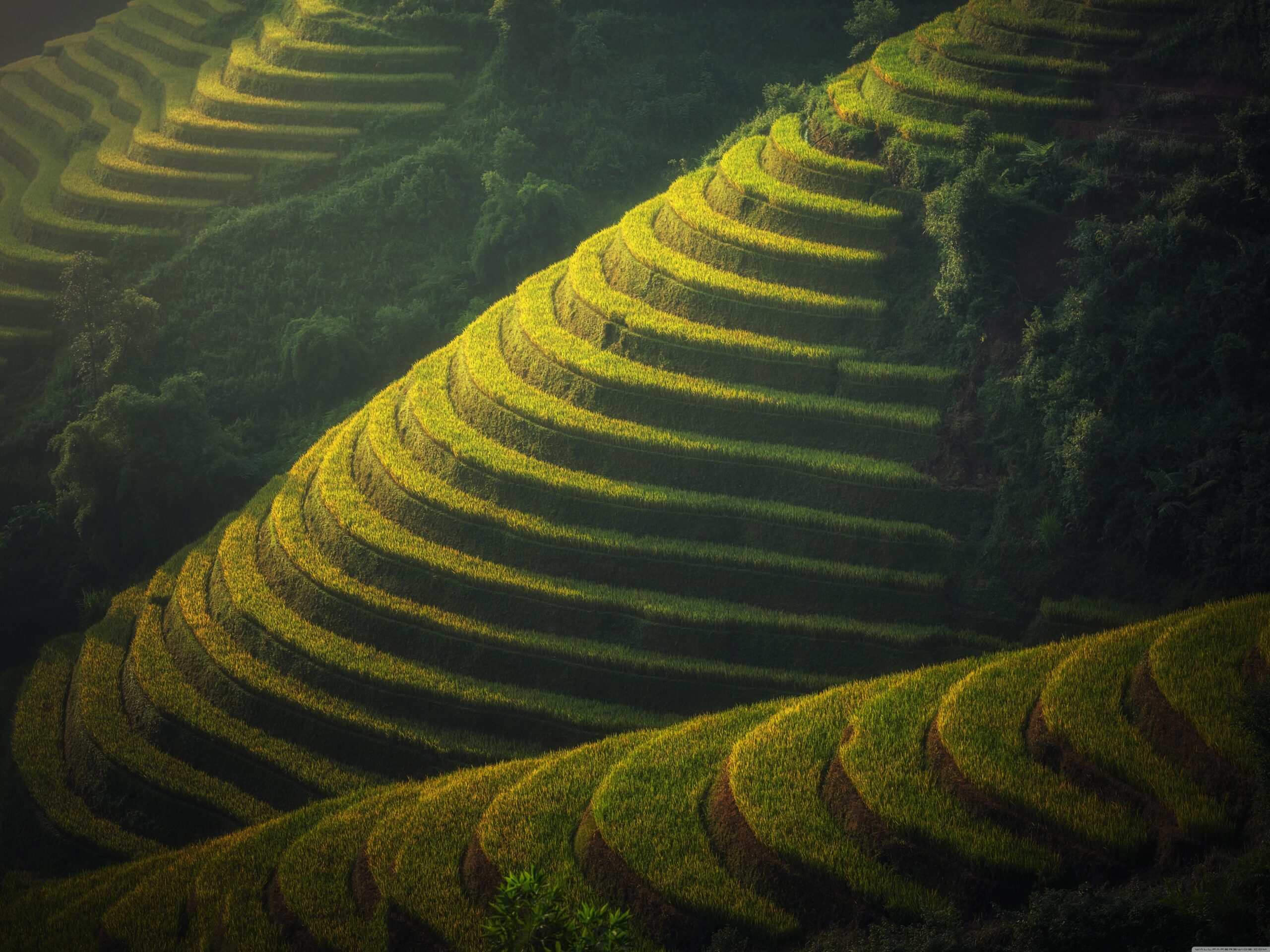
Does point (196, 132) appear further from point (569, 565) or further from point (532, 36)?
point (569, 565)

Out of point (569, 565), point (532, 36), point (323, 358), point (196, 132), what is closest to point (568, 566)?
point (569, 565)

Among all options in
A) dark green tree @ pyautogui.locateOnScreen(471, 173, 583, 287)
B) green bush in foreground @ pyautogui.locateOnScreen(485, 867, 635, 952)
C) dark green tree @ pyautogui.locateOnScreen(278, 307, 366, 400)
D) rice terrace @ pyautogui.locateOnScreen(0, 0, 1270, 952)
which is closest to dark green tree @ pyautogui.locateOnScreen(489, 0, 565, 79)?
dark green tree @ pyautogui.locateOnScreen(471, 173, 583, 287)

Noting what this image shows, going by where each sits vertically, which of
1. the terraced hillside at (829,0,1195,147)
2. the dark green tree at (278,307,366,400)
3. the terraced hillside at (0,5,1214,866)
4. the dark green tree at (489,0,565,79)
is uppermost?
the dark green tree at (489,0,565,79)

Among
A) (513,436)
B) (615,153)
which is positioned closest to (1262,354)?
(513,436)

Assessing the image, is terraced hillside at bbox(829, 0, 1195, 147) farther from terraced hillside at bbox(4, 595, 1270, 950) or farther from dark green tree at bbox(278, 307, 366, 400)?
dark green tree at bbox(278, 307, 366, 400)

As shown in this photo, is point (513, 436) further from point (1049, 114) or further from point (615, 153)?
point (615, 153)

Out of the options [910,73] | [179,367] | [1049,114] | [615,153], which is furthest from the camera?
[615,153]
